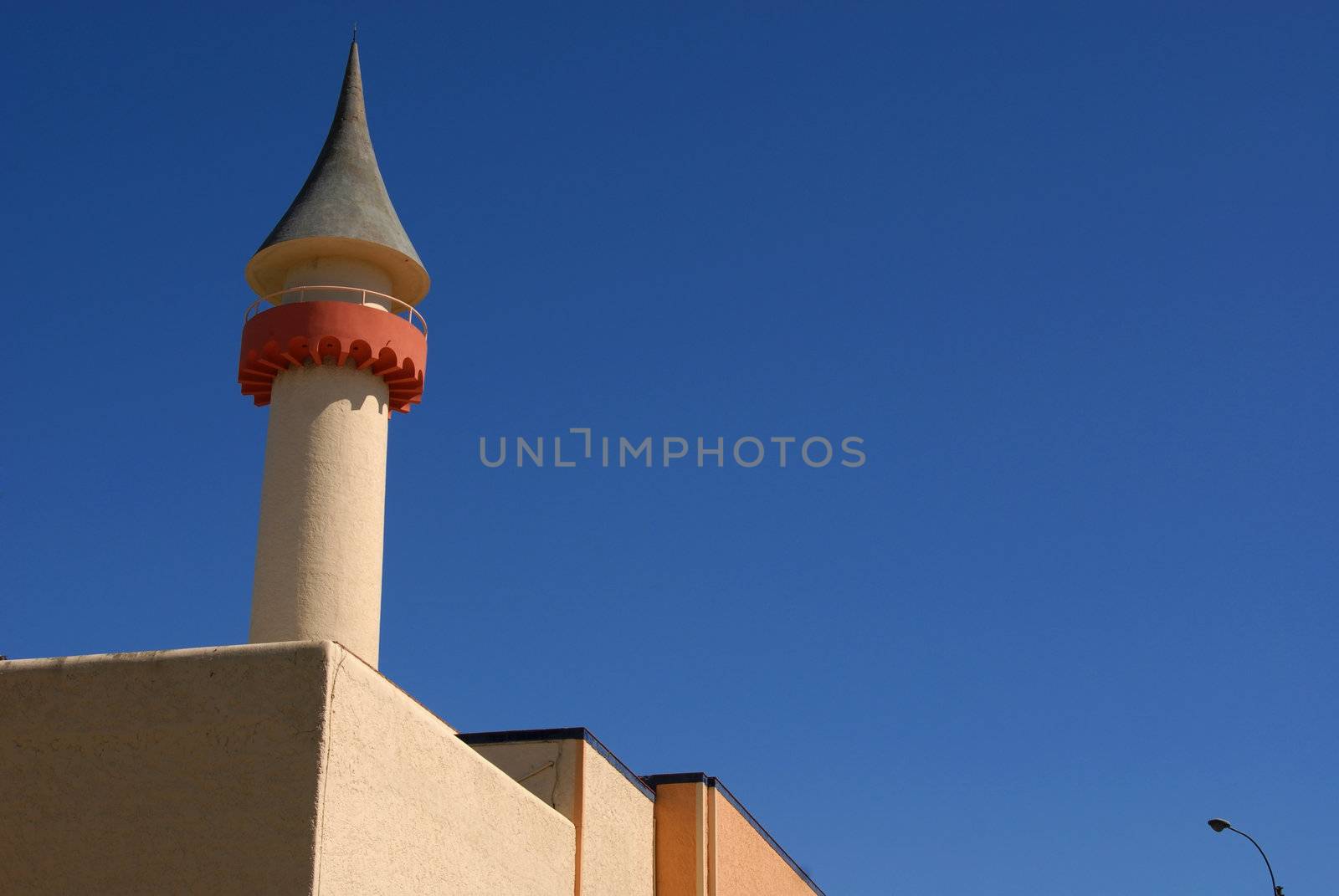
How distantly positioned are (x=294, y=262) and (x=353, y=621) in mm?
6358

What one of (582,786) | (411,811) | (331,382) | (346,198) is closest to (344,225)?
(346,198)

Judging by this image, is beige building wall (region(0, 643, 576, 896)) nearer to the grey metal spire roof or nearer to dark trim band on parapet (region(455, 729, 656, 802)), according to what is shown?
dark trim band on parapet (region(455, 729, 656, 802))

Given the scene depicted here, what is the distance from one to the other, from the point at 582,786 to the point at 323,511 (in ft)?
17.8

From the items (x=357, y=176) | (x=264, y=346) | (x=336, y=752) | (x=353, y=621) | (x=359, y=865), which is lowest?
(x=359, y=865)

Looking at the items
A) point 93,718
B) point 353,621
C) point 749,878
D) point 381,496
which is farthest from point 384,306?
point 93,718

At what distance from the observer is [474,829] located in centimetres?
1695

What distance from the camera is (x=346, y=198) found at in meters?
25.6

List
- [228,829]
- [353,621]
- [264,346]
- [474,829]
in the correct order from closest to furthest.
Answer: [228,829]
[474,829]
[353,621]
[264,346]

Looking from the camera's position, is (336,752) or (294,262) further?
(294,262)

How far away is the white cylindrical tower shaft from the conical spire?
218 cm

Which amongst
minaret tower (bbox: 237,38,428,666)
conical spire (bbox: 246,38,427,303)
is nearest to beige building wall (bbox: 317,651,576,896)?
minaret tower (bbox: 237,38,428,666)

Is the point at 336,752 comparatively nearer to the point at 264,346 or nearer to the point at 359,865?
the point at 359,865

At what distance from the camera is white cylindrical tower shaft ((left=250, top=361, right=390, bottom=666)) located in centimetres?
2184

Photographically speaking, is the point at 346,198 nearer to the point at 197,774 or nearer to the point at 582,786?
the point at 582,786
